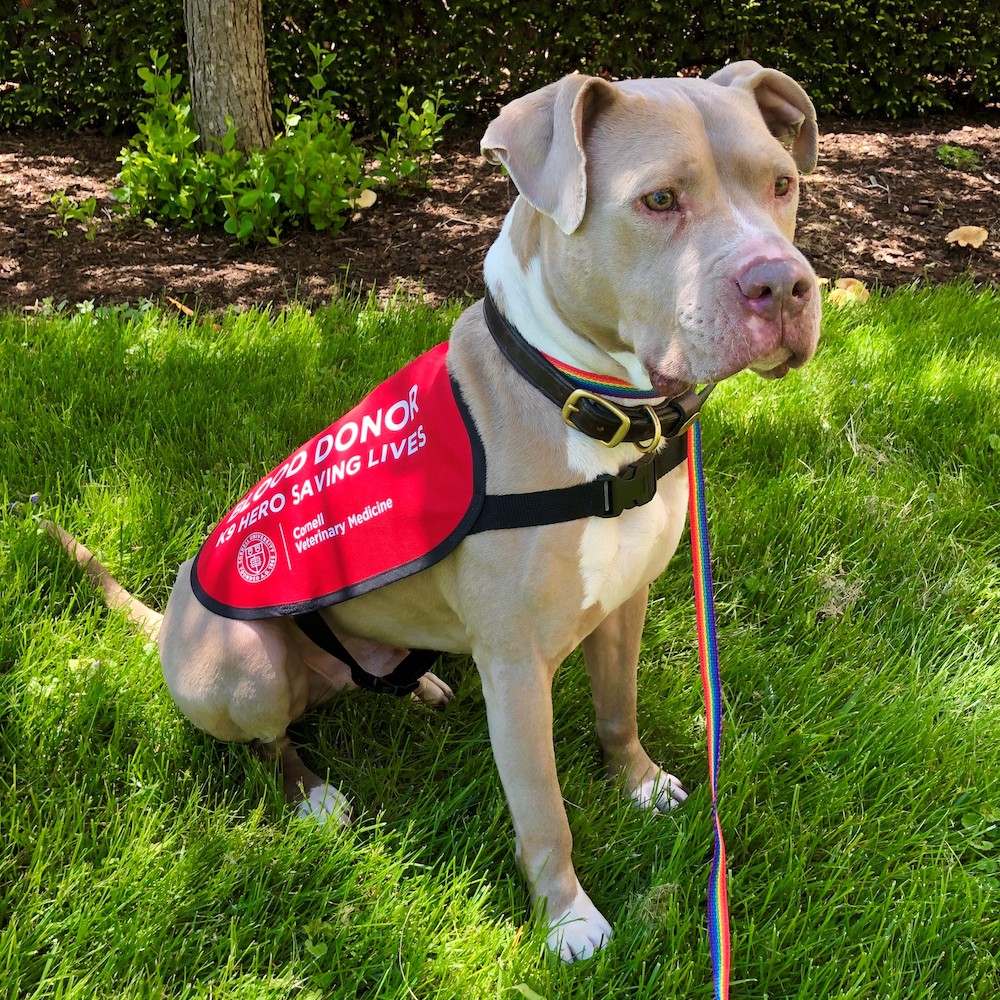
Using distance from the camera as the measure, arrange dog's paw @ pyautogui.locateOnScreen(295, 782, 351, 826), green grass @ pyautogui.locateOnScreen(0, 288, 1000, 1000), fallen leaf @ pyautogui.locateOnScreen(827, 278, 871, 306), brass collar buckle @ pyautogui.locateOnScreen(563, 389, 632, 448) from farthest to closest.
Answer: fallen leaf @ pyautogui.locateOnScreen(827, 278, 871, 306), dog's paw @ pyautogui.locateOnScreen(295, 782, 351, 826), green grass @ pyautogui.locateOnScreen(0, 288, 1000, 1000), brass collar buckle @ pyautogui.locateOnScreen(563, 389, 632, 448)

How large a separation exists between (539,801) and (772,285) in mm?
1185

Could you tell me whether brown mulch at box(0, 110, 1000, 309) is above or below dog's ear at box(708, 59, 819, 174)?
below

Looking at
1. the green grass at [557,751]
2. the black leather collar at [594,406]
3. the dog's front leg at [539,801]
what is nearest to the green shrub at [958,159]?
the green grass at [557,751]

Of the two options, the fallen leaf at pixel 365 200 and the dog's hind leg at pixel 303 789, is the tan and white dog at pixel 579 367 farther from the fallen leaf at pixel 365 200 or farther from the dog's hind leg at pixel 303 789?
the fallen leaf at pixel 365 200

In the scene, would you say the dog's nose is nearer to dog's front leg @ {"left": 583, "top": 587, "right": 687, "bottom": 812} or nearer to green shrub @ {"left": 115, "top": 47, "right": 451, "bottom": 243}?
dog's front leg @ {"left": 583, "top": 587, "right": 687, "bottom": 812}

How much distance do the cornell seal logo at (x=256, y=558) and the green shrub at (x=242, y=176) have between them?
307 cm

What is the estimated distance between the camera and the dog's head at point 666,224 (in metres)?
1.62

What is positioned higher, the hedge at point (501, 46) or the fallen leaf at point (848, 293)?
the hedge at point (501, 46)

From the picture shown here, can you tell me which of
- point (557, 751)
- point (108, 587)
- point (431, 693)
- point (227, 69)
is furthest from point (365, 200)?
point (557, 751)

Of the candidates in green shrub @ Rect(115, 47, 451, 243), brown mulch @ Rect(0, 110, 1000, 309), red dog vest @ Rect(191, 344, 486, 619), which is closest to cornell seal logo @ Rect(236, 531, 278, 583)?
red dog vest @ Rect(191, 344, 486, 619)

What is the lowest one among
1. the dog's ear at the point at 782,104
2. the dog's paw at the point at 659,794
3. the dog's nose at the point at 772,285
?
the dog's paw at the point at 659,794

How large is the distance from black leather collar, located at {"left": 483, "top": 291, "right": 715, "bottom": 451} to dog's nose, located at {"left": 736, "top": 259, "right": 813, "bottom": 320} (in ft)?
0.97

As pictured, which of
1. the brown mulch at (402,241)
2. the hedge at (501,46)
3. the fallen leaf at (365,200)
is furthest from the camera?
the hedge at (501,46)

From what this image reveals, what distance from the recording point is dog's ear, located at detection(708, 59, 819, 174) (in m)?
2.01
